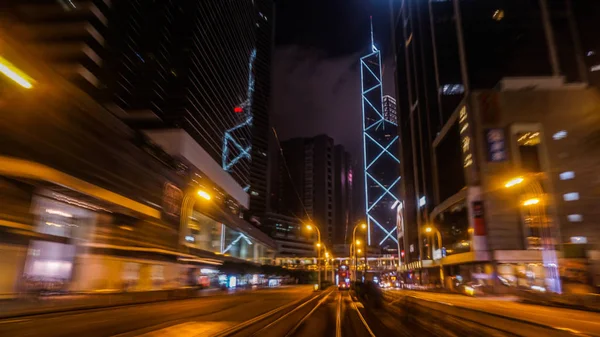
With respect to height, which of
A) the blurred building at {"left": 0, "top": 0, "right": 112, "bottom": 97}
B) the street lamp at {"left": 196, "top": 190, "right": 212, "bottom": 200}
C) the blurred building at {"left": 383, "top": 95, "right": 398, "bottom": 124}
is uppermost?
the blurred building at {"left": 383, "top": 95, "right": 398, "bottom": 124}

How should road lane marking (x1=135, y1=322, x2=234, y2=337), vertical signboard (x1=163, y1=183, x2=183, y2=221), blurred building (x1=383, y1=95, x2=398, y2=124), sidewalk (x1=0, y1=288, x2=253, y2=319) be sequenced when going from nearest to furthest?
1. road lane marking (x1=135, y1=322, x2=234, y2=337)
2. sidewalk (x1=0, y1=288, x2=253, y2=319)
3. vertical signboard (x1=163, y1=183, x2=183, y2=221)
4. blurred building (x1=383, y1=95, x2=398, y2=124)

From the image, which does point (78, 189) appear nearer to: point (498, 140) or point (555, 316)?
point (555, 316)

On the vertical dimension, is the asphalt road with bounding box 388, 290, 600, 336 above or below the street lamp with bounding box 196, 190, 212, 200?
below

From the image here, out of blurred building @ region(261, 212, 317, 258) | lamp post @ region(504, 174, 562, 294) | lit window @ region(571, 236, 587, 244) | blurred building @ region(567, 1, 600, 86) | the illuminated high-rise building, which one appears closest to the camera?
lamp post @ region(504, 174, 562, 294)

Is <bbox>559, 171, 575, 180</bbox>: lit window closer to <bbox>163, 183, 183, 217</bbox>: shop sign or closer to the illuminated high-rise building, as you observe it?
<bbox>163, 183, 183, 217</bbox>: shop sign

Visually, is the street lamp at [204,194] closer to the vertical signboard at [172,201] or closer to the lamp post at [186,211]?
the lamp post at [186,211]

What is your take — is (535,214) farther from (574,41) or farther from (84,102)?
(84,102)

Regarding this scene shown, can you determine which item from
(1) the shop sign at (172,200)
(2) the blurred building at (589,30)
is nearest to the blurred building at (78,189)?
(1) the shop sign at (172,200)

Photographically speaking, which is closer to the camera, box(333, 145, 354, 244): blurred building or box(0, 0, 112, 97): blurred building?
box(0, 0, 112, 97): blurred building

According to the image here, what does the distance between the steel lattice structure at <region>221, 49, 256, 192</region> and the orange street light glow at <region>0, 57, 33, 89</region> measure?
69133 mm

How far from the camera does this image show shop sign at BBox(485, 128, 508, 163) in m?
47.0

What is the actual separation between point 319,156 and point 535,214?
113651 millimetres

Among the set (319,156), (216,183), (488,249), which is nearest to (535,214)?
(488,249)

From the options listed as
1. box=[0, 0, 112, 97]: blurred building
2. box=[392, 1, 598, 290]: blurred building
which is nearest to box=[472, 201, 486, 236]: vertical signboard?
box=[392, 1, 598, 290]: blurred building
